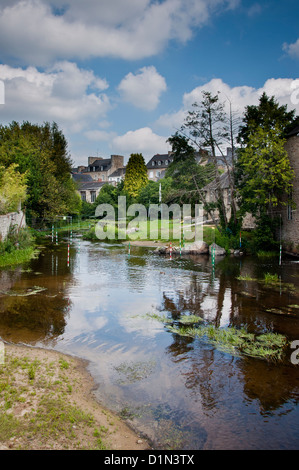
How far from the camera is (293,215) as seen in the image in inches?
929

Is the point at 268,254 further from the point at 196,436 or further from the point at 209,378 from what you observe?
the point at 196,436

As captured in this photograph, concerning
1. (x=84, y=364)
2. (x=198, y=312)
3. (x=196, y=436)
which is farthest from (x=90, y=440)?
(x=198, y=312)

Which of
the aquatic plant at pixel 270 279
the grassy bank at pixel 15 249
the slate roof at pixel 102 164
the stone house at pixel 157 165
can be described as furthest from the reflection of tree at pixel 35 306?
the slate roof at pixel 102 164

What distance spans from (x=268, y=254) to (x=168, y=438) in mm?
→ 20901

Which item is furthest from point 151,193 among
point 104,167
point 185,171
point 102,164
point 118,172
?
point 102,164

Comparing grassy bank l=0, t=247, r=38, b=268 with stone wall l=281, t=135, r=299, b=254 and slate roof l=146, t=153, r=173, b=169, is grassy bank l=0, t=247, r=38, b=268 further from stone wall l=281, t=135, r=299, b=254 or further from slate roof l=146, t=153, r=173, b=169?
slate roof l=146, t=153, r=173, b=169

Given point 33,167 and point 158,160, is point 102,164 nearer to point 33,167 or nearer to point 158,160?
point 158,160

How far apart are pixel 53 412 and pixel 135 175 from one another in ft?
165

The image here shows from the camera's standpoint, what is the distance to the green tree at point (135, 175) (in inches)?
2112

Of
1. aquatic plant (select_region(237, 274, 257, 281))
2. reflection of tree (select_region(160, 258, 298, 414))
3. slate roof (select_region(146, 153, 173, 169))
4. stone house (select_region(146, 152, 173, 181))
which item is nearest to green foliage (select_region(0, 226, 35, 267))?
reflection of tree (select_region(160, 258, 298, 414))

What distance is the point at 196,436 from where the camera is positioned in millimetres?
5074

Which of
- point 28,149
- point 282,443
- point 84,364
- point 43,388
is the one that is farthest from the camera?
point 28,149

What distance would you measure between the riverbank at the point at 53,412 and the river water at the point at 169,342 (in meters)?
0.35

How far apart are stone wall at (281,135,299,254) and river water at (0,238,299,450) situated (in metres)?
5.90
